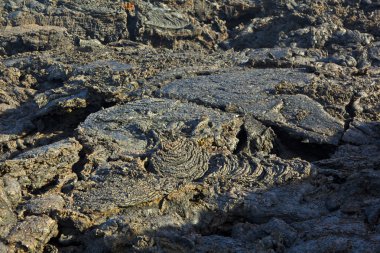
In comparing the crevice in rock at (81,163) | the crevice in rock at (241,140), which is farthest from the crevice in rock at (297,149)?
the crevice in rock at (81,163)

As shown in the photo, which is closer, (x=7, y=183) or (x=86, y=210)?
(x=86, y=210)

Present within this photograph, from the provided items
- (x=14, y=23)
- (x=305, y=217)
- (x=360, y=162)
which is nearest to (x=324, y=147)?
(x=360, y=162)

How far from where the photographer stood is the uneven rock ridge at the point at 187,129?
6.58 m

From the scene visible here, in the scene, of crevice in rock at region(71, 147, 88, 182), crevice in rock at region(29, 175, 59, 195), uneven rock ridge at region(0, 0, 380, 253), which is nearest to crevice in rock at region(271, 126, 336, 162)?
uneven rock ridge at region(0, 0, 380, 253)

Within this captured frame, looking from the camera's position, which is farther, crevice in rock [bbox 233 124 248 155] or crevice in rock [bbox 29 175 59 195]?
crevice in rock [bbox 233 124 248 155]

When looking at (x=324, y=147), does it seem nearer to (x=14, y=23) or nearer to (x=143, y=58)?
(x=143, y=58)

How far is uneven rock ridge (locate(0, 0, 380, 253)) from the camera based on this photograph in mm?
6582

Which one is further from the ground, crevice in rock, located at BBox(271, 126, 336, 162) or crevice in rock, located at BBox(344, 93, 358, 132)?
crevice in rock, located at BBox(344, 93, 358, 132)

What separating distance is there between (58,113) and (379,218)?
217 inches

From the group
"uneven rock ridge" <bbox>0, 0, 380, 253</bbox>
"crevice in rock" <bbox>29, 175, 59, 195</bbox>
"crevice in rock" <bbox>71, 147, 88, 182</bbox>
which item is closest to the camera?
"uneven rock ridge" <bbox>0, 0, 380, 253</bbox>

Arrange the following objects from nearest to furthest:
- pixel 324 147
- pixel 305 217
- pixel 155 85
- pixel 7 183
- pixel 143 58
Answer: pixel 305 217, pixel 7 183, pixel 324 147, pixel 155 85, pixel 143 58

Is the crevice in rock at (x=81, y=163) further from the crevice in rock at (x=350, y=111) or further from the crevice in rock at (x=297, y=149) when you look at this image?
the crevice in rock at (x=350, y=111)

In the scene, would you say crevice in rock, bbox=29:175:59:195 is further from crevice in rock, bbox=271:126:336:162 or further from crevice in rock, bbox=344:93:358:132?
crevice in rock, bbox=344:93:358:132

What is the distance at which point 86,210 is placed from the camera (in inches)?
273
